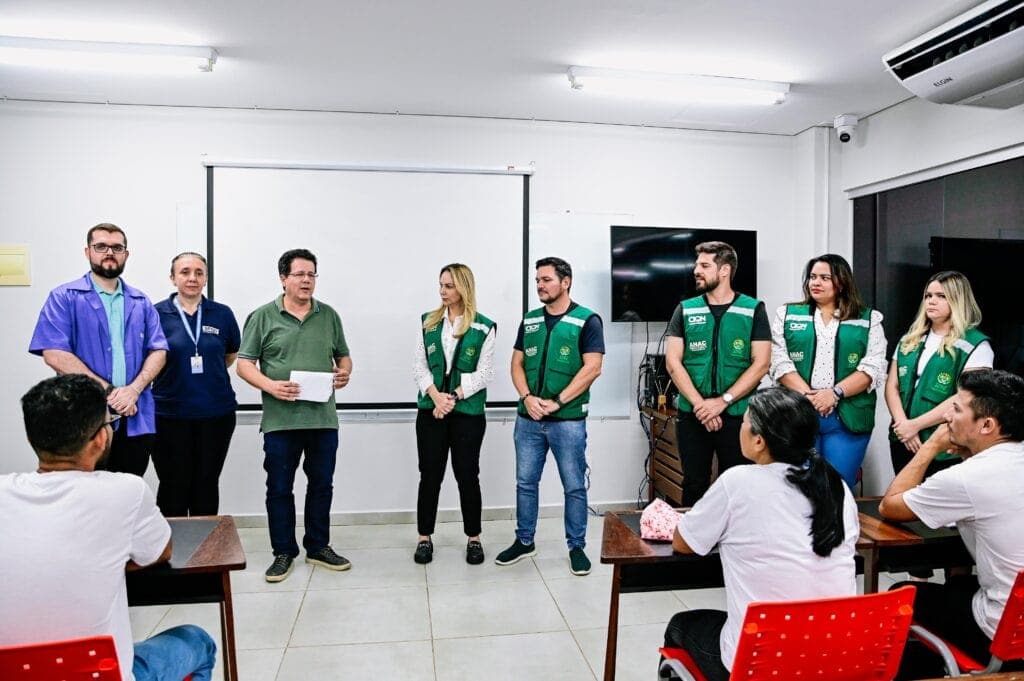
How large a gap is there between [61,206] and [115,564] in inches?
143

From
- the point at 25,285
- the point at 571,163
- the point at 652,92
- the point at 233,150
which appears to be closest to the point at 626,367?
the point at 571,163

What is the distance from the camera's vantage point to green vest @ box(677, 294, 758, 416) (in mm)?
3326

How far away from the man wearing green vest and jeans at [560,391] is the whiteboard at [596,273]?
96cm

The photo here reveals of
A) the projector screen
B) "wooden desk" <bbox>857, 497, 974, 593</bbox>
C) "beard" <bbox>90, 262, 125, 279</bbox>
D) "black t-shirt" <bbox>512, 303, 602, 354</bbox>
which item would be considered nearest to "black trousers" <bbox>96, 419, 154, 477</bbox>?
"beard" <bbox>90, 262, 125, 279</bbox>

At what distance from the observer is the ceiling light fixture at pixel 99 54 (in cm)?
333

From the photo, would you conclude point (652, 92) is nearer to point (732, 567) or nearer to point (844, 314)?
point (844, 314)

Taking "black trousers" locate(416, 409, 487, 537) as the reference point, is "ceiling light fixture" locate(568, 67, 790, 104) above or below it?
above

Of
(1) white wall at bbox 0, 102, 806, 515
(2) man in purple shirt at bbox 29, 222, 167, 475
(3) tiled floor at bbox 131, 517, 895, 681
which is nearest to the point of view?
(3) tiled floor at bbox 131, 517, 895, 681

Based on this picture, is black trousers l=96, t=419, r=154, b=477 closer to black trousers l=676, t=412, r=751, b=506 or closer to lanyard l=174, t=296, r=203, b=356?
lanyard l=174, t=296, r=203, b=356

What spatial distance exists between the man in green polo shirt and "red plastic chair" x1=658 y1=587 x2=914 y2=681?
261cm

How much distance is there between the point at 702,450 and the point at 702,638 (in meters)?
1.56

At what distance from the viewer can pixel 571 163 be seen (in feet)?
15.6

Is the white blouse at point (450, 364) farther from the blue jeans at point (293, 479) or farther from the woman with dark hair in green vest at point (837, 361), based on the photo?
the woman with dark hair in green vest at point (837, 361)

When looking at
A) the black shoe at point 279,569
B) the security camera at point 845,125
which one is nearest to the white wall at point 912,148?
the security camera at point 845,125
